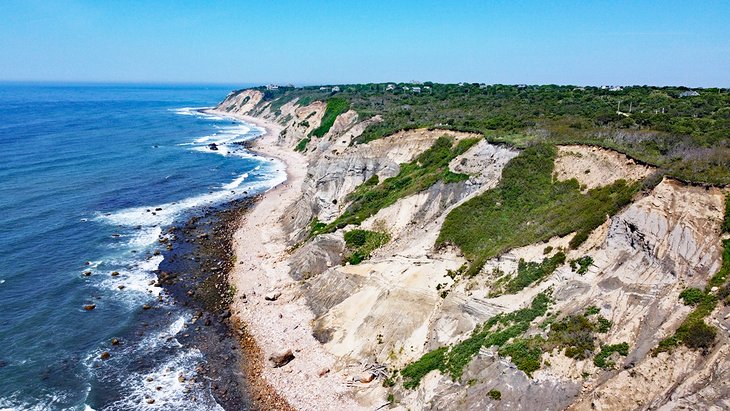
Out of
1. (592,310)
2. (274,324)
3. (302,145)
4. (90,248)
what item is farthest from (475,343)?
(302,145)

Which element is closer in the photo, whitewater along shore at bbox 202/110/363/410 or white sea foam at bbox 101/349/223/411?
white sea foam at bbox 101/349/223/411

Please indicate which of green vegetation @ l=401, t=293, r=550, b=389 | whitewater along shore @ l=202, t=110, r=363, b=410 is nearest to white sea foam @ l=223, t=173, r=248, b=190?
whitewater along shore @ l=202, t=110, r=363, b=410

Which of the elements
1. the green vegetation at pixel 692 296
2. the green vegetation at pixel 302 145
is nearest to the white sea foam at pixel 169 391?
the green vegetation at pixel 692 296

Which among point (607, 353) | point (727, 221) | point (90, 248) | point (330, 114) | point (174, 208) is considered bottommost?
point (90, 248)

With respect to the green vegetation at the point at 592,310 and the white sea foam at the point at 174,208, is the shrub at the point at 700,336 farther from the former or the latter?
the white sea foam at the point at 174,208

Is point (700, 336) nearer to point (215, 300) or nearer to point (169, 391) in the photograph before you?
point (169, 391)

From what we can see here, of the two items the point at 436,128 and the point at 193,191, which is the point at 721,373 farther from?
the point at 193,191

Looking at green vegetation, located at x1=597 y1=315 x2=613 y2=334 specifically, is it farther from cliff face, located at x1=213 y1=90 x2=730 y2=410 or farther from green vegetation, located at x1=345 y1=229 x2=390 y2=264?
green vegetation, located at x1=345 y1=229 x2=390 y2=264
